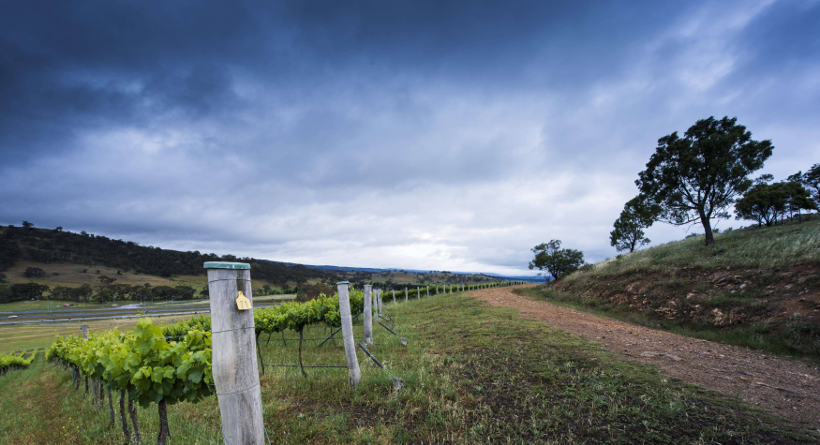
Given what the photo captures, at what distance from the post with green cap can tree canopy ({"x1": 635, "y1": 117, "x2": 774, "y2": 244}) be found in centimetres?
2448

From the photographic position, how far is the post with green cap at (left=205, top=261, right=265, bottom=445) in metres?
2.96

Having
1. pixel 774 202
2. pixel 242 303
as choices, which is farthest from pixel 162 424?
pixel 774 202

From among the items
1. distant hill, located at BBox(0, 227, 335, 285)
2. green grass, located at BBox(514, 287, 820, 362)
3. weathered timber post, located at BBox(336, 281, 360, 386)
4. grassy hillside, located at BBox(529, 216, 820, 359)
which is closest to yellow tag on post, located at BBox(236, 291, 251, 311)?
weathered timber post, located at BBox(336, 281, 360, 386)

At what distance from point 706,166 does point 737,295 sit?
1148cm

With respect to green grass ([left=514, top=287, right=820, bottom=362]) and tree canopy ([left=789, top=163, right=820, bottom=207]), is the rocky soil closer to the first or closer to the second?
green grass ([left=514, top=287, right=820, bottom=362])

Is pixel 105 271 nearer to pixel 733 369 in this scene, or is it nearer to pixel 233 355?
pixel 233 355

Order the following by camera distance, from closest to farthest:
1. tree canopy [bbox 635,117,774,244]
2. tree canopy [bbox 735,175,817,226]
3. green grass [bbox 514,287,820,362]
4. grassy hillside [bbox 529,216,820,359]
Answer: green grass [bbox 514,287,820,362] < grassy hillside [bbox 529,216,820,359] < tree canopy [bbox 635,117,774,244] < tree canopy [bbox 735,175,817,226]

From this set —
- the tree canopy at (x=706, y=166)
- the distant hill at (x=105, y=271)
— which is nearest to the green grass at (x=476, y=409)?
the tree canopy at (x=706, y=166)

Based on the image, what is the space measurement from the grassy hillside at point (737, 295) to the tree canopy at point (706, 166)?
3.12 m

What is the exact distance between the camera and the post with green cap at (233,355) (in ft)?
9.72

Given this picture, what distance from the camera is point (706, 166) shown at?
18.3 metres

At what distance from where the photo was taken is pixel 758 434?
3984mm

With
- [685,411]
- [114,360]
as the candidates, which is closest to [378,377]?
[114,360]

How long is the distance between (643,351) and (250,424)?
29.7 feet
